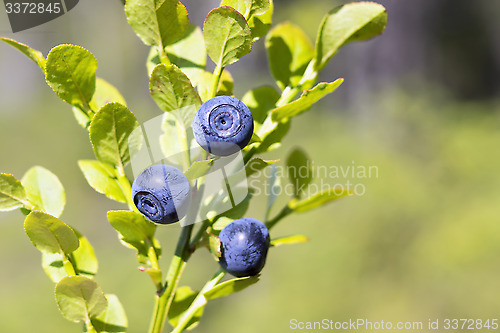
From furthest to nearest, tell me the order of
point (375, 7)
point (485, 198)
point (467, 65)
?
point (467, 65) < point (485, 198) < point (375, 7)

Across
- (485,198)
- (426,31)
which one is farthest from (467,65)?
(485,198)

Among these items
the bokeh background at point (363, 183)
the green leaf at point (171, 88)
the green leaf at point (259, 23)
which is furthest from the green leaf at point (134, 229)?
the bokeh background at point (363, 183)

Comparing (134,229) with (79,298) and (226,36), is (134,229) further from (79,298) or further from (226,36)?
(226,36)

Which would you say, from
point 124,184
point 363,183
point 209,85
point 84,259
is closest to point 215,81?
point 209,85

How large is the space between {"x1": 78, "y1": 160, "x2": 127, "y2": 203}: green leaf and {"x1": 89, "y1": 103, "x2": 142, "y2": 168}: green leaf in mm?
26

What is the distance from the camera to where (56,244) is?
435 millimetres

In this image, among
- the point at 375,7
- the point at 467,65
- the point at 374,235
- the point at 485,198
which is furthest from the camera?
the point at 467,65

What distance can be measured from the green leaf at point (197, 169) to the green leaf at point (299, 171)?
9.4 inches

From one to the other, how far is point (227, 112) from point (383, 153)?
5368 millimetres

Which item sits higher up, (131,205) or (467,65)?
(131,205)

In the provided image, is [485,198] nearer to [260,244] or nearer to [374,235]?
[374,235]

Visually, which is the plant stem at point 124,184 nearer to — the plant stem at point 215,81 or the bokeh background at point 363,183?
the plant stem at point 215,81

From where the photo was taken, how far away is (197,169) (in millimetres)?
406

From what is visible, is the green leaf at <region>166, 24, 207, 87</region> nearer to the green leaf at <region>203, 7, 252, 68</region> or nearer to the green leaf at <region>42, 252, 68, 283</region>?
the green leaf at <region>203, 7, 252, 68</region>
